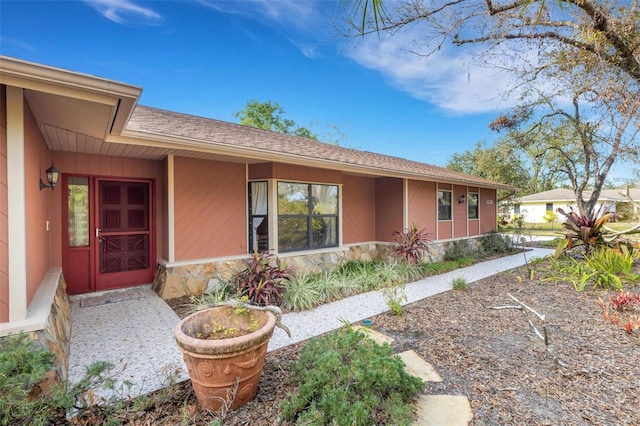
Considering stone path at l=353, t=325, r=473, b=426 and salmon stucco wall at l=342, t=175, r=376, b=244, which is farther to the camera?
salmon stucco wall at l=342, t=175, r=376, b=244

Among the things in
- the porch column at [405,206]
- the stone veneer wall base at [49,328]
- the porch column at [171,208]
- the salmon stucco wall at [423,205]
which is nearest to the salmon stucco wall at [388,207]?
the porch column at [405,206]

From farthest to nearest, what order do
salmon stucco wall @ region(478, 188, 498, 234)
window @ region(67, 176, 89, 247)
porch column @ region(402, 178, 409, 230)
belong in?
salmon stucco wall @ region(478, 188, 498, 234) → porch column @ region(402, 178, 409, 230) → window @ region(67, 176, 89, 247)

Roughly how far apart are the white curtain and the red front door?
196 centimetres

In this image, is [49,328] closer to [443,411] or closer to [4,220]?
[4,220]

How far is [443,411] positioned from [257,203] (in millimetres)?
5083

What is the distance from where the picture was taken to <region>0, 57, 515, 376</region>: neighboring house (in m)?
2.49

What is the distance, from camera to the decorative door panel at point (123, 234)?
17.6ft

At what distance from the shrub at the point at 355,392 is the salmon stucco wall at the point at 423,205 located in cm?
665

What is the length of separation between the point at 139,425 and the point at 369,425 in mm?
1639

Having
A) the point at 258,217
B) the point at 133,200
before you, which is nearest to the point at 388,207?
the point at 258,217

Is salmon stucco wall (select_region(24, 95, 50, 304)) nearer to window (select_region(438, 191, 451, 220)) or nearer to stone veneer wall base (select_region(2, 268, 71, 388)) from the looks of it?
stone veneer wall base (select_region(2, 268, 71, 388))

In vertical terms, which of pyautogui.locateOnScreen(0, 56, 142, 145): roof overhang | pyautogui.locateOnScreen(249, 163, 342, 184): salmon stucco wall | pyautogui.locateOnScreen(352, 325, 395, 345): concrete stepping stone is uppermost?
pyautogui.locateOnScreen(0, 56, 142, 145): roof overhang

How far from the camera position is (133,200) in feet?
18.8

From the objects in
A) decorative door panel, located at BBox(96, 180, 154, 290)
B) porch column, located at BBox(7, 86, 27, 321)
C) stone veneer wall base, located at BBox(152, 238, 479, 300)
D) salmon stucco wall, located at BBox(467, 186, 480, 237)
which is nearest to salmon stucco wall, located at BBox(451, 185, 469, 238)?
salmon stucco wall, located at BBox(467, 186, 480, 237)
